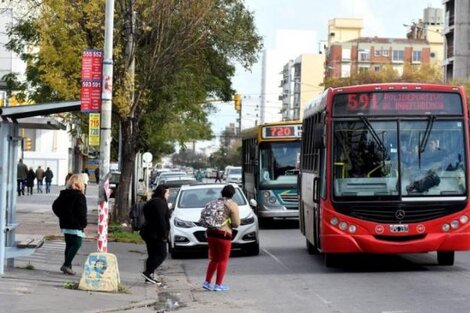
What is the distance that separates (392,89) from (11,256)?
712 cm

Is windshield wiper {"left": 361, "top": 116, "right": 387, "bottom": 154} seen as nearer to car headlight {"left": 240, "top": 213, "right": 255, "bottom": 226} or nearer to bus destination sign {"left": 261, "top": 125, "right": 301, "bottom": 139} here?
car headlight {"left": 240, "top": 213, "right": 255, "bottom": 226}

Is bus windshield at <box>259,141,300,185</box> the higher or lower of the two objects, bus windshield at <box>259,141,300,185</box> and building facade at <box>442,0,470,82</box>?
the lower

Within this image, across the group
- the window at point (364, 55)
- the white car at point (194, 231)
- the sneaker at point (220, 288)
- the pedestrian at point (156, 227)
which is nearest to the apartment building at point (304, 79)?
the window at point (364, 55)

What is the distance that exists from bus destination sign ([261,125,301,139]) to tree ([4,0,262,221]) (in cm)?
270

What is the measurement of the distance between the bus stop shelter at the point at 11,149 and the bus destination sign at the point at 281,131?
13.4 m

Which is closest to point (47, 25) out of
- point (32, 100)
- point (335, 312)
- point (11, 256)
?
point (32, 100)

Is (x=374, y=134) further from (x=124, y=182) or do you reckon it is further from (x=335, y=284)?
(x=124, y=182)

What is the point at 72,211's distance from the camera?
562 inches

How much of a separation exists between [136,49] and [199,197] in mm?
6161

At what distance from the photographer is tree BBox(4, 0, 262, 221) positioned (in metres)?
22.2

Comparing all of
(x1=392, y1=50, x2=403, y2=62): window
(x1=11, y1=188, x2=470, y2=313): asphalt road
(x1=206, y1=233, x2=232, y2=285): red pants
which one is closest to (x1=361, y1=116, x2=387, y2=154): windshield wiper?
(x1=11, y1=188, x2=470, y2=313): asphalt road

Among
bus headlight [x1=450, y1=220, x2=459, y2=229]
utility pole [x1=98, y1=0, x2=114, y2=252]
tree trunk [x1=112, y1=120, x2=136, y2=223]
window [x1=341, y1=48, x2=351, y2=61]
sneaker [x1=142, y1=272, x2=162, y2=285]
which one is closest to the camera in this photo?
utility pole [x1=98, y1=0, x2=114, y2=252]

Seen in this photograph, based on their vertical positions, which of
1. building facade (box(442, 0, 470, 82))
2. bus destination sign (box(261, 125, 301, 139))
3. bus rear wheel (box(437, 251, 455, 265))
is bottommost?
bus rear wheel (box(437, 251, 455, 265))

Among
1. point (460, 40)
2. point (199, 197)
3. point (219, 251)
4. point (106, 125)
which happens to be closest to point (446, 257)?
point (219, 251)
